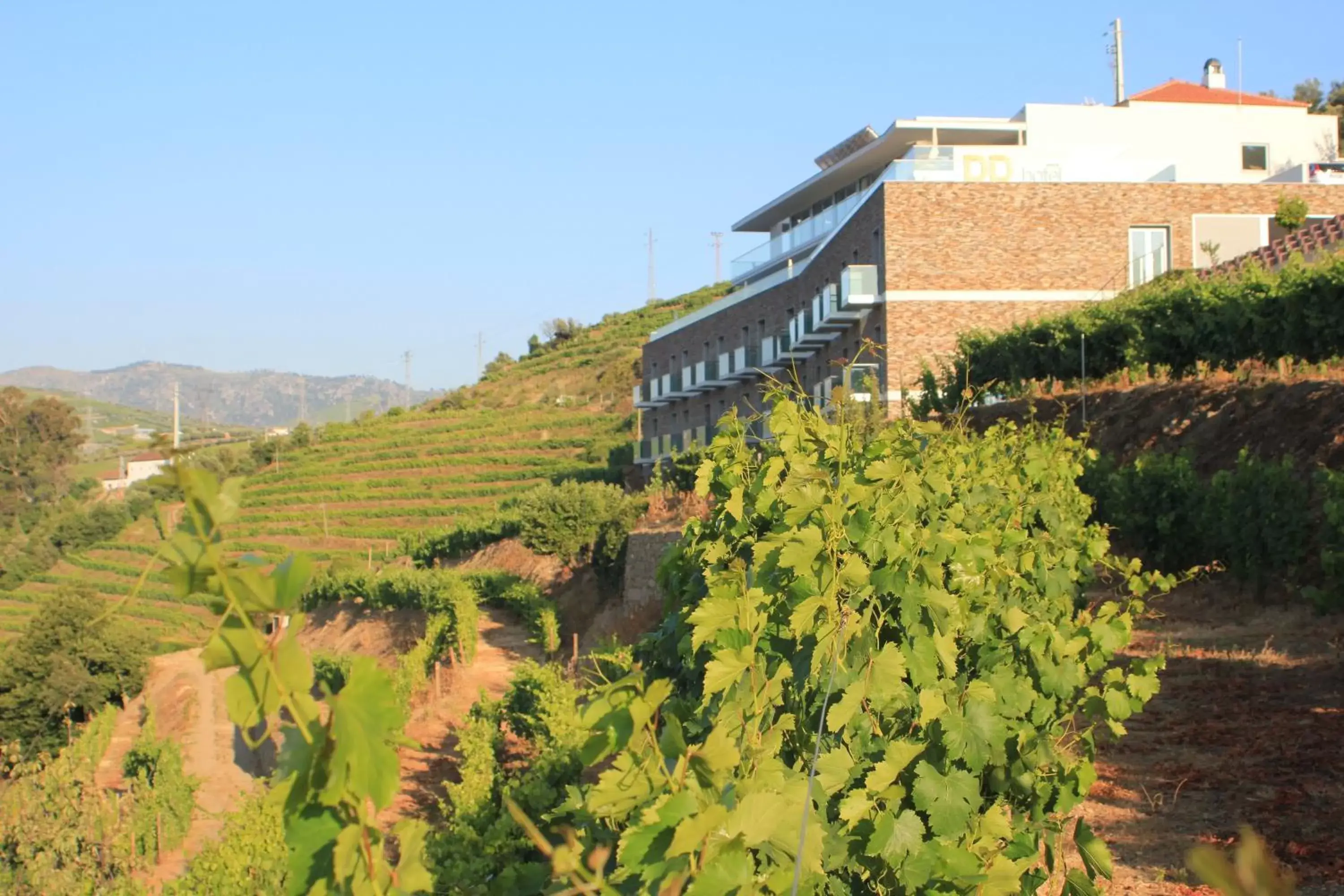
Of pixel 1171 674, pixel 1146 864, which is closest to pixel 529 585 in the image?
pixel 1171 674

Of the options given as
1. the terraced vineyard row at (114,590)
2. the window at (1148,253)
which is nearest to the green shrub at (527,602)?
the terraced vineyard row at (114,590)

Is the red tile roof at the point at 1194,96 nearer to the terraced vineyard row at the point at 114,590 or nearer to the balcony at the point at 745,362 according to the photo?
the balcony at the point at 745,362

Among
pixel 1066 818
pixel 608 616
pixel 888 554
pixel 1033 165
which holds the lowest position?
pixel 608 616

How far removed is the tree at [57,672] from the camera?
32375mm

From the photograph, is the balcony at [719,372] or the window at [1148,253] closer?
the window at [1148,253]

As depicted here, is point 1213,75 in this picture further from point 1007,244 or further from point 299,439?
point 299,439

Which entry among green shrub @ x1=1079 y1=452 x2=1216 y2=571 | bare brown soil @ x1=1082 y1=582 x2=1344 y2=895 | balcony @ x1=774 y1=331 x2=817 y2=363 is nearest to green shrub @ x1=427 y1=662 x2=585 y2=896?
bare brown soil @ x1=1082 y1=582 x2=1344 y2=895

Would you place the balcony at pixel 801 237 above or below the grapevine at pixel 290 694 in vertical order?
above

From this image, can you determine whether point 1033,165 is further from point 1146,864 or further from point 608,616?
point 1146,864

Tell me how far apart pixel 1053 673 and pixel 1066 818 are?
575 millimetres

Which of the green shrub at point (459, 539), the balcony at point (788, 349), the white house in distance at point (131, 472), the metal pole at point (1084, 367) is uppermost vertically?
the balcony at point (788, 349)

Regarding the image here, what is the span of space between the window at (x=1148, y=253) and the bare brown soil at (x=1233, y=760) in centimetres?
2269

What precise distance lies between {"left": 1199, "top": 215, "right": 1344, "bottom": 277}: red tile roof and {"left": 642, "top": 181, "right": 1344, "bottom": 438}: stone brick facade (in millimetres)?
4710

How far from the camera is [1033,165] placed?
37625 millimetres
